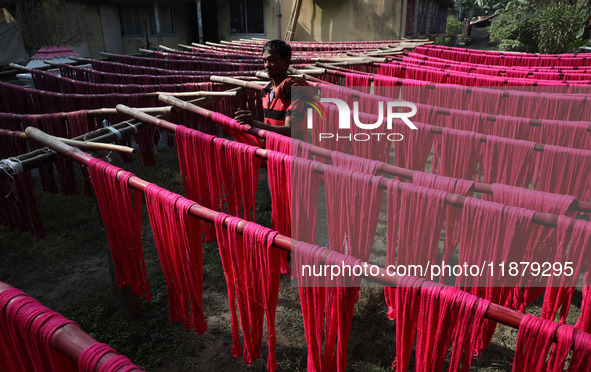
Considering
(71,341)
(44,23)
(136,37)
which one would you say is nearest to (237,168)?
(71,341)

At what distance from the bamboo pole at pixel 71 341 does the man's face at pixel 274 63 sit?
2919 millimetres

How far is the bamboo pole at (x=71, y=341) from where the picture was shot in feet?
4.89

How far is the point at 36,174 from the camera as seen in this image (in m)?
7.45

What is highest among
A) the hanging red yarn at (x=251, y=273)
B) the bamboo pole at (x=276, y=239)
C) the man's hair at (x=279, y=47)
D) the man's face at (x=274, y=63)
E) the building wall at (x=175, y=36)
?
the building wall at (x=175, y=36)

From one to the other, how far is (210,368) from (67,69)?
23.7 ft

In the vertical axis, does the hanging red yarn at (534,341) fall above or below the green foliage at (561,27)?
below

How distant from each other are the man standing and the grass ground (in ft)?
6.06

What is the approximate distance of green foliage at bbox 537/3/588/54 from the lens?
56.4 feet

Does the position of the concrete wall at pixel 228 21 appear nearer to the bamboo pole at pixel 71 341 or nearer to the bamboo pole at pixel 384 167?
the bamboo pole at pixel 384 167

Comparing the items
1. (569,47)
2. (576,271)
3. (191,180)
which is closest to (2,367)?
(191,180)

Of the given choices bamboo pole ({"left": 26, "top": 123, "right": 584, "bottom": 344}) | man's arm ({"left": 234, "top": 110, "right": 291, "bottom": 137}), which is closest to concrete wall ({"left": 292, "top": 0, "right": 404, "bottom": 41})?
man's arm ({"left": 234, "top": 110, "right": 291, "bottom": 137})

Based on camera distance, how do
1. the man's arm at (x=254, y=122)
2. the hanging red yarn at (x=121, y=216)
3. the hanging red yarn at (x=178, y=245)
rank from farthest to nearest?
the man's arm at (x=254, y=122) → the hanging red yarn at (x=121, y=216) → the hanging red yarn at (x=178, y=245)

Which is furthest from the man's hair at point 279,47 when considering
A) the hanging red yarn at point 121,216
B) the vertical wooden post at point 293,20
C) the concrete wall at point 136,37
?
the concrete wall at point 136,37

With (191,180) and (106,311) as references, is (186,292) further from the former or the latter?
(106,311)
